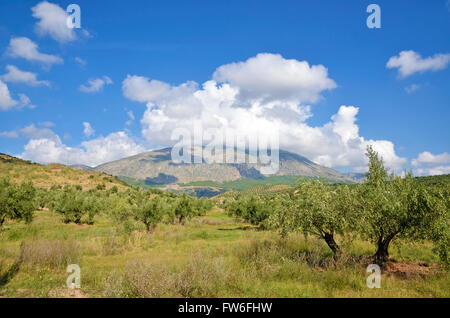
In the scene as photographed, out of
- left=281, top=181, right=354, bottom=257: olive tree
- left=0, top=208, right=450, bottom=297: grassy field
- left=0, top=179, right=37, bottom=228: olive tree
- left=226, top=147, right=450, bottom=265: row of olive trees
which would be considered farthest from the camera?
left=0, top=179, right=37, bottom=228: olive tree

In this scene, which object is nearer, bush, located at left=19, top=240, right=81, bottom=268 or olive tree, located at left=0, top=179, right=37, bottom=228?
bush, located at left=19, top=240, right=81, bottom=268

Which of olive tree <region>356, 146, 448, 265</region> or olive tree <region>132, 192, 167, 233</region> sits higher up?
olive tree <region>356, 146, 448, 265</region>

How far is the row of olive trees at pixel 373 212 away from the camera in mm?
11836

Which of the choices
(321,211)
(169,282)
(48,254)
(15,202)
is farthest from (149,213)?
(321,211)

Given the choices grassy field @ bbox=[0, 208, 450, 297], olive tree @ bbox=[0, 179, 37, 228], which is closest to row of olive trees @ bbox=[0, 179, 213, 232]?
olive tree @ bbox=[0, 179, 37, 228]

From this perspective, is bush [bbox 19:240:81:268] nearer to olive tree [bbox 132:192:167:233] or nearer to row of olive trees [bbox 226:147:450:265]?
row of olive trees [bbox 226:147:450:265]

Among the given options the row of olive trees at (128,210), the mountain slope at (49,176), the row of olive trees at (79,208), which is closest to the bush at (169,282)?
the row of olive trees at (128,210)

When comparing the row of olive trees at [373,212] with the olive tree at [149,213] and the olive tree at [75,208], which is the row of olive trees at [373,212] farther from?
the olive tree at [75,208]

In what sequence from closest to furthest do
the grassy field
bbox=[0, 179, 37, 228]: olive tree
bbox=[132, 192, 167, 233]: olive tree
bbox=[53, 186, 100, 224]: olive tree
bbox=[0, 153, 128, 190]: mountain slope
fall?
the grassy field, bbox=[0, 179, 37, 228]: olive tree, bbox=[132, 192, 167, 233]: olive tree, bbox=[53, 186, 100, 224]: olive tree, bbox=[0, 153, 128, 190]: mountain slope

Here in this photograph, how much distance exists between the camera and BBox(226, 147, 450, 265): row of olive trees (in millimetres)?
11836

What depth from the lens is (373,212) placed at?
13.2 metres

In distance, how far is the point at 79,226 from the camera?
37.2 meters
